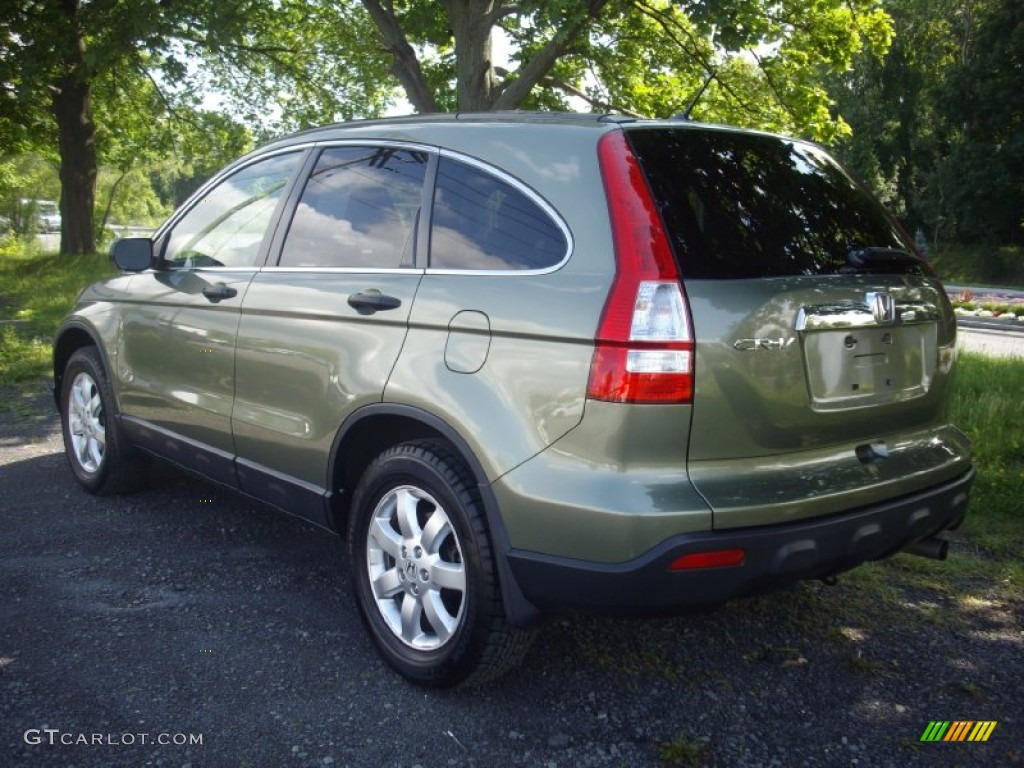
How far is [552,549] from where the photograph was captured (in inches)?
100

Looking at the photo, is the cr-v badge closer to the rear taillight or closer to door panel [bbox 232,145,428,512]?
the rear taillight

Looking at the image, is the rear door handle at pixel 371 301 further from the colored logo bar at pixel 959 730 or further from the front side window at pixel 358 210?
the colored logo bar at pixel 959 730

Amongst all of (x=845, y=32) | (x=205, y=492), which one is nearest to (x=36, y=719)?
(x=205, y=492)

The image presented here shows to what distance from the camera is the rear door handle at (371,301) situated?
3.07 meters

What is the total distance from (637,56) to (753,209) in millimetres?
14583

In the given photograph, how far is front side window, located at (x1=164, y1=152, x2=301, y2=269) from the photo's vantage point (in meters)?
3.91

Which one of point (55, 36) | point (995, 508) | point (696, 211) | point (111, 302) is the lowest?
point (995, 508)

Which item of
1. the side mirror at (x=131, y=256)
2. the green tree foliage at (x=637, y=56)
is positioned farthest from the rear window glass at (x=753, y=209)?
the green tree foliage at (x=637, y=56)

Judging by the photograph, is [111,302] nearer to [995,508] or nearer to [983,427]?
[995,508]

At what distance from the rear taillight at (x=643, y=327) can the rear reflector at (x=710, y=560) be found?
0.41 meters

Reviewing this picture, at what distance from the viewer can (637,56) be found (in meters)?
16.3

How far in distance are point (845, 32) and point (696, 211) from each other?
46.0 feet

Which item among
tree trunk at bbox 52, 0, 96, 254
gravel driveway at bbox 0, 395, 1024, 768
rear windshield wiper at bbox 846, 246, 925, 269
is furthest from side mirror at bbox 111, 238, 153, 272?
tree trunk at bbox 52, 0, 96, 254

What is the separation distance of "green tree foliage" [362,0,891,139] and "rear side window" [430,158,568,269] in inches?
377
